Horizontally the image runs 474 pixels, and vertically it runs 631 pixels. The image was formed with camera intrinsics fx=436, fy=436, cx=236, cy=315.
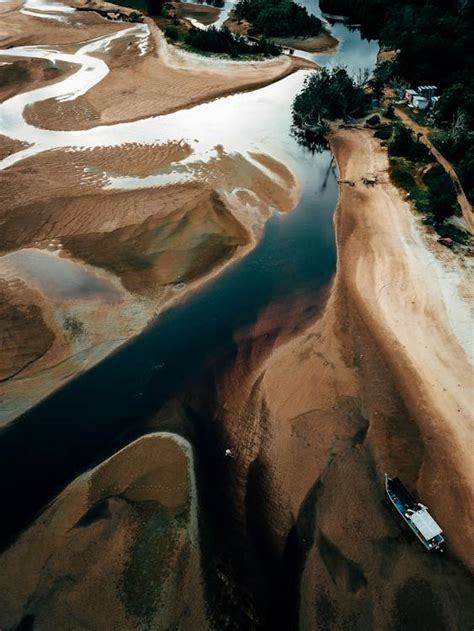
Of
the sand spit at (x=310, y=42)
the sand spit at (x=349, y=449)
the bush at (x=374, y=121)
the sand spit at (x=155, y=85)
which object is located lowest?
the sand spit at (x=349, y=449)

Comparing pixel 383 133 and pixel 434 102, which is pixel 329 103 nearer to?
pixel 383 133

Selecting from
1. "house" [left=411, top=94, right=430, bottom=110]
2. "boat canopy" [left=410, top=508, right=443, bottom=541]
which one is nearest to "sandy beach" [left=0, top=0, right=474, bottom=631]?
"boat canopy" [left=410, top=508, right=443, bottom=541]

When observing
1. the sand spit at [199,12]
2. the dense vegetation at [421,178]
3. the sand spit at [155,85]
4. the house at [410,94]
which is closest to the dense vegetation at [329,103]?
the dense vegetation at [421,178]

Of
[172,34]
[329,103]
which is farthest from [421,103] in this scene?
[172,34]

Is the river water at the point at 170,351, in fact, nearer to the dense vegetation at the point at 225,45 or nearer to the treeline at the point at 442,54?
the treeline at the point at 442,54

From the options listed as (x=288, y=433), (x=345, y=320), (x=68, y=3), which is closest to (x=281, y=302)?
(x=345, y=320)

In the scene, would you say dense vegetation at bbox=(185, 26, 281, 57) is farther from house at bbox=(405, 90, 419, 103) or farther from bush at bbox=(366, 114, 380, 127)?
bush at bbox=(366, 114, 380, 127)
